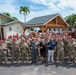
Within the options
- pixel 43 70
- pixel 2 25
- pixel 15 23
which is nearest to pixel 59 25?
pixel 15 23

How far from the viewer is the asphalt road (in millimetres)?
8469

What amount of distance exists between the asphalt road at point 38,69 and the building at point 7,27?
14.0m

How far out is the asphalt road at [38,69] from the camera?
333 inches

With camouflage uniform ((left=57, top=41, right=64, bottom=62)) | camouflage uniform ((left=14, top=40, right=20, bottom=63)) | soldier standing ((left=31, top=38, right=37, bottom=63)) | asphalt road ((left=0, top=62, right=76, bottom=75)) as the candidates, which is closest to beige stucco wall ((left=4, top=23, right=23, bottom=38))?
camouflage uniform ((left=14, top=40, right=20, bottom=63))

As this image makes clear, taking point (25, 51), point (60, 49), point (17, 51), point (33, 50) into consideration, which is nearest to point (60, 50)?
point (60, 49)

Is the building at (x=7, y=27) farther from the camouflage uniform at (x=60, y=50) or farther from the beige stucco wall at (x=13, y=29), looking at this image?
the camouflage uniform at (x=60, y=50)

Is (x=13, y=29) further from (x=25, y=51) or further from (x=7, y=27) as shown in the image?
(x=25, y=51)

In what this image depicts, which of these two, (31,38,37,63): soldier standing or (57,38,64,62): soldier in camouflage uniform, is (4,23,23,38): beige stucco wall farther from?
(57,38,64,62): soldier in camouflage uniform

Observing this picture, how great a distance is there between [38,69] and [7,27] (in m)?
15.7

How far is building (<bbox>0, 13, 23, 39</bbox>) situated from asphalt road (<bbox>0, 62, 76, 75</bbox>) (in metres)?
14.0

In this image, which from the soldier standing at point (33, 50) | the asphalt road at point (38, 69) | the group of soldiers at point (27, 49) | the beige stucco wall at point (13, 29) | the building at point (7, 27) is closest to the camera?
the asphalt road at point (38, 69)

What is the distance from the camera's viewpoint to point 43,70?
8.82 m

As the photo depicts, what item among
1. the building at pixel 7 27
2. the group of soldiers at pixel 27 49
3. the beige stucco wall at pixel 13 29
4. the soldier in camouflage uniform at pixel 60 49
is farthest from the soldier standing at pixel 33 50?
the beige stucco wall at pixel 13 29

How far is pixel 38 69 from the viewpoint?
899 cm
